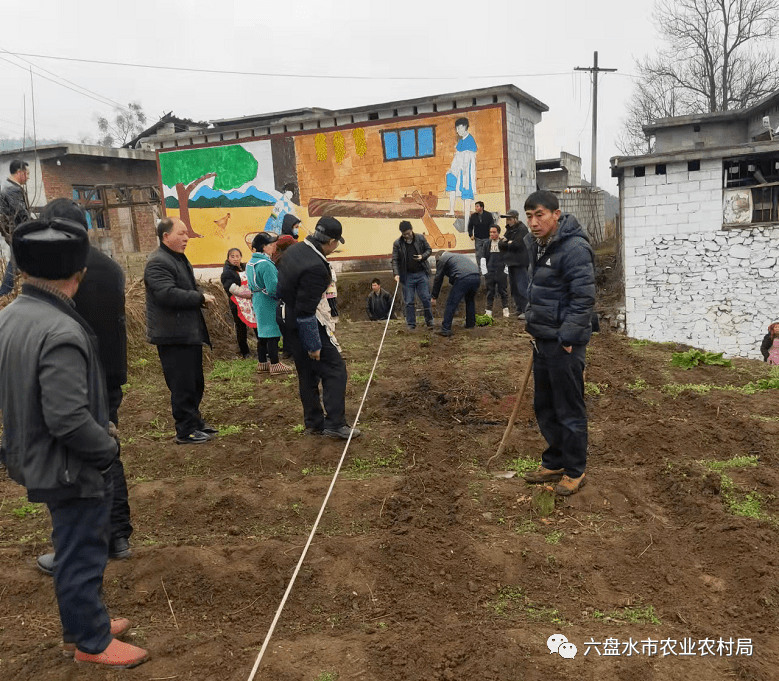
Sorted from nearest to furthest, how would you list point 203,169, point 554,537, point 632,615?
point 632,615, point 554,537, point 203,169

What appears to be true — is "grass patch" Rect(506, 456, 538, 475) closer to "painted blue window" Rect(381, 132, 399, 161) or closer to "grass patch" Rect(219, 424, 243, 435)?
"grass patch" Rect(219, 424, 243, 435)

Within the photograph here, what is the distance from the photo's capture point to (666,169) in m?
13.7

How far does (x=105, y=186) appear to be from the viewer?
22391mm

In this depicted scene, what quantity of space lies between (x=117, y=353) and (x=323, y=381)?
2.24 m

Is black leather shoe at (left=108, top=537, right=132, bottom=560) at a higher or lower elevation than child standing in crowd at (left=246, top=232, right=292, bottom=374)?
lower

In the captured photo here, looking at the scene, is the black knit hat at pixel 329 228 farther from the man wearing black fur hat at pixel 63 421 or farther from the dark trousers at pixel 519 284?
the dark trousers at pixel 519 284

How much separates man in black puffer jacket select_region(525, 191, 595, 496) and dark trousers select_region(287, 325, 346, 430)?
1856mm

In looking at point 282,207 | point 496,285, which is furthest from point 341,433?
point 282,207

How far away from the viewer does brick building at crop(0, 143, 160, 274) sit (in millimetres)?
23734

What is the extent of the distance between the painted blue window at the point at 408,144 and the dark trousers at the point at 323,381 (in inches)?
488

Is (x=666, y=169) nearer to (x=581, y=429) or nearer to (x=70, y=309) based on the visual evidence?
(x=581, y=429)

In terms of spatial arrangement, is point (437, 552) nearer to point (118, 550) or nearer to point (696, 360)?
point (118, 550)

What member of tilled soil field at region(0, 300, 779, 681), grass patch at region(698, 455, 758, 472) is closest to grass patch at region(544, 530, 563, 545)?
tilled soil field at region(0, 300, 779, 681)

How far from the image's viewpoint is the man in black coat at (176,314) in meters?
5.43
